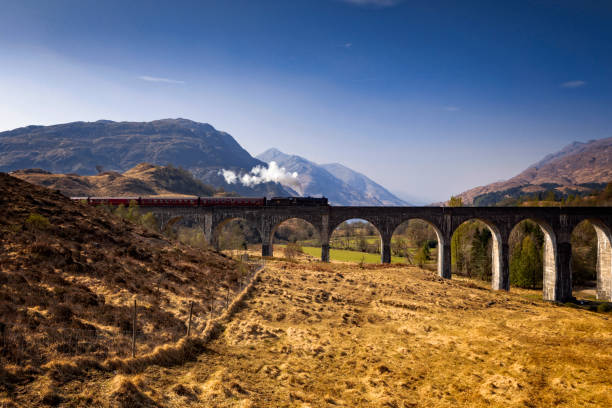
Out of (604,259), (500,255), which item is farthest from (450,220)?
(604,259)

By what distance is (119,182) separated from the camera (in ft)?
387

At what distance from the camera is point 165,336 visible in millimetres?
13766

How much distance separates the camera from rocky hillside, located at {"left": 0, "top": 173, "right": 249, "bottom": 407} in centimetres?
998

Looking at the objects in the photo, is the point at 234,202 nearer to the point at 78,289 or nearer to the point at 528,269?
the point at 78,289

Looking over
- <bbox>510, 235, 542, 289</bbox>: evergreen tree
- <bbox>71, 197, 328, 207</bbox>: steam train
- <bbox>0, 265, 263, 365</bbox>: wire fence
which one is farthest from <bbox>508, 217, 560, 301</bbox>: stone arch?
<bbox>0, 265, 263, 365</bbox>: wire fence

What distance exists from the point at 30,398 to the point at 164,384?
357 centimetres

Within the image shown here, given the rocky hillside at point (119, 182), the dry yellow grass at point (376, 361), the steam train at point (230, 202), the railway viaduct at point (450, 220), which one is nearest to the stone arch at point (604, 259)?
the railway viaduct at point (450, 220)

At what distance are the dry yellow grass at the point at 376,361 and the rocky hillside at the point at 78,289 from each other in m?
1.38

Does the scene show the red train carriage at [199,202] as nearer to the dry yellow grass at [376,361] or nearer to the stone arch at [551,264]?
the dry yellow grass at [376,361]

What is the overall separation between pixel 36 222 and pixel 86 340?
52.3 feet

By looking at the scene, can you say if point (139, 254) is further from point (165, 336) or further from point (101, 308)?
point (165, 336)

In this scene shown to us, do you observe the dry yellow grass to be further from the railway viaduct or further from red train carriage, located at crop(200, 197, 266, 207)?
red train carriage, located at crop(200, 197, 266, 207)

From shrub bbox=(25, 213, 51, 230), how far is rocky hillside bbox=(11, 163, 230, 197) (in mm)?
70736

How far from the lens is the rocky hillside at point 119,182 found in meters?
102
